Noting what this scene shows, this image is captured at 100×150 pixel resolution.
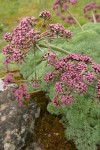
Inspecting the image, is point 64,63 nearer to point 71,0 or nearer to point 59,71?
point 59,71

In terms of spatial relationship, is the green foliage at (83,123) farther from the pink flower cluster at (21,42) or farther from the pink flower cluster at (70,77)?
the pink flower cluster at (21,42)

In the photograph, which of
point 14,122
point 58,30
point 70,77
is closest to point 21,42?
point 58,30

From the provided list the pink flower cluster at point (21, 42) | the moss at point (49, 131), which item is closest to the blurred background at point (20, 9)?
the moss at point (49, 131)

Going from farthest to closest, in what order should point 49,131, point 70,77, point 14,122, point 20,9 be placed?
point 20,9 → point 49,131 → point 14,122 → point 70,77

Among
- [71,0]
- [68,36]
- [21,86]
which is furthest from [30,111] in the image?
[71,0]

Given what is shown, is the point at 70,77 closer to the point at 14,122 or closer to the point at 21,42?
the point at 21,42

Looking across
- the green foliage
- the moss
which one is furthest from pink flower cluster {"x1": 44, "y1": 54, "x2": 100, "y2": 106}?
the moss
